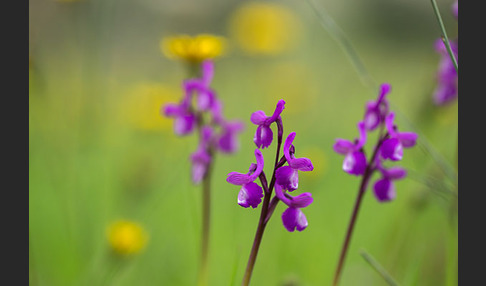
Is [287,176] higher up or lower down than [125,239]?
higher up

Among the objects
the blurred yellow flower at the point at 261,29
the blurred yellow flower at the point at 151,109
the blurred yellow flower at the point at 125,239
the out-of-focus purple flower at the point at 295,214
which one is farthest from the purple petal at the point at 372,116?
the blurred yellow flower at the point at 261,29

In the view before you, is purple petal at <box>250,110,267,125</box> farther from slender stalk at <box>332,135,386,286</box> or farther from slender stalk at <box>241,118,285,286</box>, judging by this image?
slender stalk at <box>332,135,386,286</box>

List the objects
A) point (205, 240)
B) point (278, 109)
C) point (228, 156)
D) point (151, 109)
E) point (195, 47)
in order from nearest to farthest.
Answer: point (278, 109)
point (205, 240)
point (195, 47)
point (151, 109)
point (228, 156)

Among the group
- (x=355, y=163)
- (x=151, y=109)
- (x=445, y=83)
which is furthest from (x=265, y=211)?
(x=151, y=109)

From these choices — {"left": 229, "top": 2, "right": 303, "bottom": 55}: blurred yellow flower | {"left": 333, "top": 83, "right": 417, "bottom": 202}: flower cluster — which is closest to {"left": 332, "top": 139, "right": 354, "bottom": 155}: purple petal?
{"left": 333, "top": 83, "right": 417, "bottom": 202}: flower cluster

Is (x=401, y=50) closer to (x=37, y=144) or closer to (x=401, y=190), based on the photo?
(x=401, y=190)

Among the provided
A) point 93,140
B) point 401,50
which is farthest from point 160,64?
point 93,140

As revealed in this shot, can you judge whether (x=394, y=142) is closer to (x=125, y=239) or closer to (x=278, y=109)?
(x=278, y=109)

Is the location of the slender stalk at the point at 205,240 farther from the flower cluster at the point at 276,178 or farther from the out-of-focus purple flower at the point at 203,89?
the flower cluster at the point at 276,178
